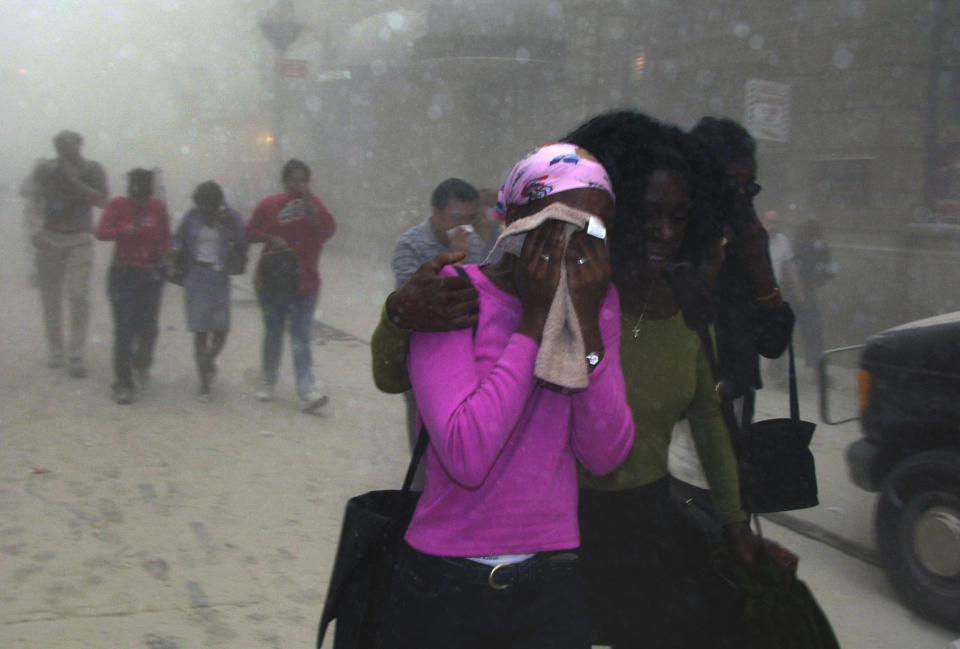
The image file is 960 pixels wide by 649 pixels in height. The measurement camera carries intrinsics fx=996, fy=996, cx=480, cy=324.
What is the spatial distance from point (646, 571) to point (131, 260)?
259 inches

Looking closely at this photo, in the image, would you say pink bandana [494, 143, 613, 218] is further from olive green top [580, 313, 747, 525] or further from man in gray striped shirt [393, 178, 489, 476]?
man in gray striped shirt [393, 178, 489, 476]

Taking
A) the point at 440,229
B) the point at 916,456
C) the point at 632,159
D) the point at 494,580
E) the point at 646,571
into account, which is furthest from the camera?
the point at 440,229

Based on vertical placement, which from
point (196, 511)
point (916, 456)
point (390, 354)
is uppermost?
point (390, 354)

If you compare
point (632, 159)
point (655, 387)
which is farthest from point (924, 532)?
point (632, 159)

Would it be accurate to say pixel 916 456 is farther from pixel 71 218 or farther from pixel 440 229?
pixel 71 218

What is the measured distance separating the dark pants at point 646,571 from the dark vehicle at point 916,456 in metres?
2.44

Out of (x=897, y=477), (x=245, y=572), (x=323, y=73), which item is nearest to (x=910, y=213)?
(x=897, y=477)

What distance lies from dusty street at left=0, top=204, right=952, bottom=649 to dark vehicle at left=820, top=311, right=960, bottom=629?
0.21 metres

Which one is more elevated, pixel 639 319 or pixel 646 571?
pixel 639 319

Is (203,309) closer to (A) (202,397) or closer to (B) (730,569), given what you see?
(A) (202,397)

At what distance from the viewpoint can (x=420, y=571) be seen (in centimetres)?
194

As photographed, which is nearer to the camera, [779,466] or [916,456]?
[779,466]

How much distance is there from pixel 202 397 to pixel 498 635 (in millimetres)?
6730

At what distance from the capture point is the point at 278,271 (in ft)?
25.7
